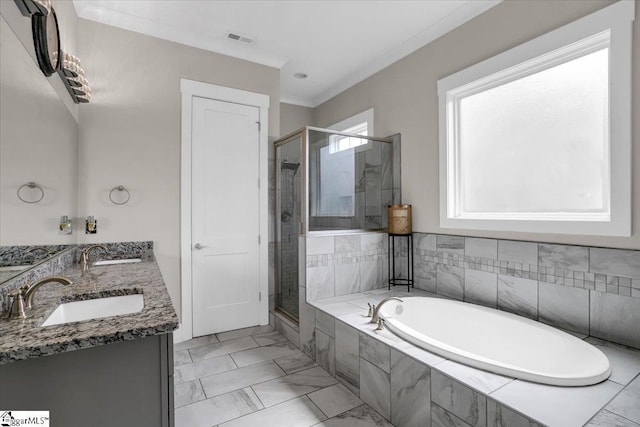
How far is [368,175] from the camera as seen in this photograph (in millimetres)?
3174

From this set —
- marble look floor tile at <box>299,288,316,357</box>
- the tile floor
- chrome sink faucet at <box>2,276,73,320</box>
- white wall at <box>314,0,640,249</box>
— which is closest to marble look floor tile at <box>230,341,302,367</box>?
the tile floor

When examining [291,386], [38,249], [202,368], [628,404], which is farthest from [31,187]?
[628,404]

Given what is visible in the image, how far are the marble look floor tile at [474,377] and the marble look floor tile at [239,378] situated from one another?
4.30 ft

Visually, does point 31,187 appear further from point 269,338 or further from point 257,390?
point 269,338

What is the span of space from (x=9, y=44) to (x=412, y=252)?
297 cm

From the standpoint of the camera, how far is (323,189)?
2961 mm

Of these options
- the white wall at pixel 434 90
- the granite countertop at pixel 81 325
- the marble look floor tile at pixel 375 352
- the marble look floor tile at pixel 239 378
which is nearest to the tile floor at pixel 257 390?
the marble look floor tile at pixel 239 378

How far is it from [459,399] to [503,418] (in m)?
0.20

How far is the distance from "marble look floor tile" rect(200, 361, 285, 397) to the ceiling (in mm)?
2781

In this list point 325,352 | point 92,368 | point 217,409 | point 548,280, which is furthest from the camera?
point 325,352

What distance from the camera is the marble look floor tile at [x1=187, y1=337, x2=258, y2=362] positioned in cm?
272

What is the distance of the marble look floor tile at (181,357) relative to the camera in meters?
2.60

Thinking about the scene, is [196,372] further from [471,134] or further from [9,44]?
[471,134]

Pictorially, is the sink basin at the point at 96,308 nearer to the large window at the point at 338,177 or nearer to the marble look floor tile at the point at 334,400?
the marble look floor tile at the point at 334,400
